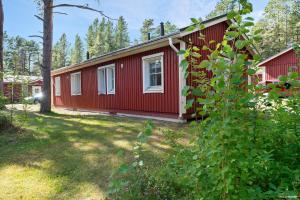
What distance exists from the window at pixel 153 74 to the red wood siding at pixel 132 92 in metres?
0.16

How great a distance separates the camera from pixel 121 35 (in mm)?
45844

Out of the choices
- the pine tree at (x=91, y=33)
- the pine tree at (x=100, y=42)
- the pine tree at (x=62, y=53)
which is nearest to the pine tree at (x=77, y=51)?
the pine tree at (x=91, y=33)

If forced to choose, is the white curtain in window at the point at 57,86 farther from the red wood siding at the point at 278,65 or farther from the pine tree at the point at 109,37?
the pine tree at the point at 109,37

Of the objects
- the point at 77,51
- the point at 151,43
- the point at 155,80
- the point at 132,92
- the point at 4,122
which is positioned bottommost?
the point at 4,122

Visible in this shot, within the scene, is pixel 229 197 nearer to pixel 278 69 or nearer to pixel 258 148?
pixel 258 148

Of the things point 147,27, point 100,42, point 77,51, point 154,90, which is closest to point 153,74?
point 154,90

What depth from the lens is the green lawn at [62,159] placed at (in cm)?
272

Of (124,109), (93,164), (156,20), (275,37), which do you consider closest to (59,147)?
(93,164)

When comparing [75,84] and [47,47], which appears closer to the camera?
[47,47]

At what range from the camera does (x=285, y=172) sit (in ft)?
4.91

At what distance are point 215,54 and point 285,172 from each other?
0.88 metres

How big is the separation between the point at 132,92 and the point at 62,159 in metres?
5.38

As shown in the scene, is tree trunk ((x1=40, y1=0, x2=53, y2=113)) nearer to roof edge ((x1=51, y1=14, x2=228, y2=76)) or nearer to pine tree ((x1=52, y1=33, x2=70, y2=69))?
roof edge ((x1=51, y1=14, x2=228, y2=76))

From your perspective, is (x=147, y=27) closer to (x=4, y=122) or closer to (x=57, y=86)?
(x=57, y=86)
